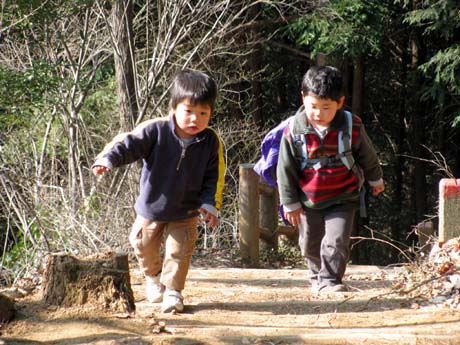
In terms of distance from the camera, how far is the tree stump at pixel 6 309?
365 centimetres

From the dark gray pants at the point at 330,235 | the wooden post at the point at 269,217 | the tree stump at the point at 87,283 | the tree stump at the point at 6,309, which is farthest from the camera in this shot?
the wooden post at the point at 269,217

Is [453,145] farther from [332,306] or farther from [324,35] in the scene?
[332,306]

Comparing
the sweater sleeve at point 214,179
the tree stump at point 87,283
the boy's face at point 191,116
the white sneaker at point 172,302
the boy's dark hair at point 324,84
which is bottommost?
the white sneaker at point 172,302

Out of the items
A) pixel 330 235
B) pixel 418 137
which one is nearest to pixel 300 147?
pixel 330 235

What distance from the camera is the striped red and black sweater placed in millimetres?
4816

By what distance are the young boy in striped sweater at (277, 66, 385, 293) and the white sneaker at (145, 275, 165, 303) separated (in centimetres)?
98

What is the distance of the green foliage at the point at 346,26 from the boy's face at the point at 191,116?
8.27 meters

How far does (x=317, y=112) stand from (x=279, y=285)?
1.47 m

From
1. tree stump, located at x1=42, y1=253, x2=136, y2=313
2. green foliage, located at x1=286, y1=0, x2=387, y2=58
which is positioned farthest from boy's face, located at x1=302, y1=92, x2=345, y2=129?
green foliage, located at x1=286, y1=0, x2=387, y2=58

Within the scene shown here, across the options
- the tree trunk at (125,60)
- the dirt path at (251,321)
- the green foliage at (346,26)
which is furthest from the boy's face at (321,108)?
the green foliage at (346,26)

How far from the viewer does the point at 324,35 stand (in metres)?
12.4

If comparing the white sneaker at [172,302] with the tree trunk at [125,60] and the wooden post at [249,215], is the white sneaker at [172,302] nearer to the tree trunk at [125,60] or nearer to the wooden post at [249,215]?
the wooden post at [249,215]

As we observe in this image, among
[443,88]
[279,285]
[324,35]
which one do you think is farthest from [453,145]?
[279,285]

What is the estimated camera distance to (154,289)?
4652mm
